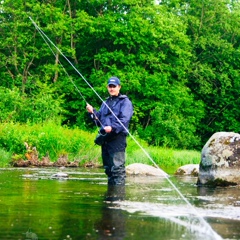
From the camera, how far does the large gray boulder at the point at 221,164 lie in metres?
12.7

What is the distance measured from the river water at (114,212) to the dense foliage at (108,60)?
2389 cm

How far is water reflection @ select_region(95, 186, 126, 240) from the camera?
5852 mm

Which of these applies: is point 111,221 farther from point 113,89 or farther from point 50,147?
point 50,147

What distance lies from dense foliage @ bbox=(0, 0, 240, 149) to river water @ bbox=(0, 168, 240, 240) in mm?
23890

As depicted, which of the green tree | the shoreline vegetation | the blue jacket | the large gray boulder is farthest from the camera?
the green tree

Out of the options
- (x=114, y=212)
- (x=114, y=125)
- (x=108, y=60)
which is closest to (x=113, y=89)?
(x=114, y=125)

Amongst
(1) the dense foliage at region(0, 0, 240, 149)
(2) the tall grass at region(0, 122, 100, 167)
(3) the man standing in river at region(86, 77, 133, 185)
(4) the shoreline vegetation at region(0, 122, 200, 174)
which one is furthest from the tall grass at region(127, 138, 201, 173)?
(1) the dense foliage at region(0, 0, 240, 149)

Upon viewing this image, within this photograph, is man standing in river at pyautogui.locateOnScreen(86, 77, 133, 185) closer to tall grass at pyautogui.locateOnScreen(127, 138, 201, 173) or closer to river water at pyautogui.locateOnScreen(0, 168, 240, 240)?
river water at pyautogui.locateOnScreen(0, 168, 240, 240)

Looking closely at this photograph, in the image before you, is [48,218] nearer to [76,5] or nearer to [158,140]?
[158,140]

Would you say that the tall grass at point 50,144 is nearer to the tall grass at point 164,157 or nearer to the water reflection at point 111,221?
the tall grass at point 164,157

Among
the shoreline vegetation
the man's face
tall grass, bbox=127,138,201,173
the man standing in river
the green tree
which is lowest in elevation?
tall grass, bbox=127,138,201,173

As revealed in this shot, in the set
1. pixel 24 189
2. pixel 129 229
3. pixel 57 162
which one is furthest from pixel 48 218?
pixel 57 162

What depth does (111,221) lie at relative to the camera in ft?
21.9

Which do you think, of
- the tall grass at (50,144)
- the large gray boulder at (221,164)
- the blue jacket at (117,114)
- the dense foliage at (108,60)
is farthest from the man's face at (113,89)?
the dense foliage at (108,60)
